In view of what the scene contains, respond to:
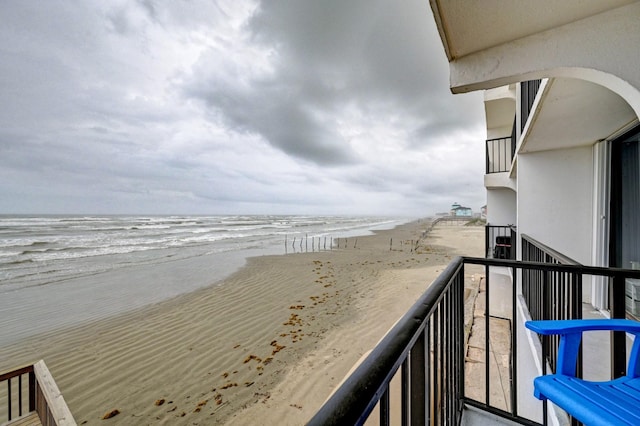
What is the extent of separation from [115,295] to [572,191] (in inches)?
502

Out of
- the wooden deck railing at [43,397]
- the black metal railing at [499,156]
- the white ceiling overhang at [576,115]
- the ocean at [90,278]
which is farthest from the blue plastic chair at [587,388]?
the black metal railing at [499,156]

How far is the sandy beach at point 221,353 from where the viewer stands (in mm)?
4344

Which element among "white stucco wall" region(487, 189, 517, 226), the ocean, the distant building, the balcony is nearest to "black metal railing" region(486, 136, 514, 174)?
"white stucco wall" region(487, 189, 517, 226)

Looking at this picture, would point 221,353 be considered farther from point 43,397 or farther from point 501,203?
point 501,203

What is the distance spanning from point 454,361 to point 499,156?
10864 millimetres

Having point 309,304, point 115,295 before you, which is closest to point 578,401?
point 309,304

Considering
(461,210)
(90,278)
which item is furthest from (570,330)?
(461,210)

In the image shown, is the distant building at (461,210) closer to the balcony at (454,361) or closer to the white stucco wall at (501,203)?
the white stucco wall at (501,203)

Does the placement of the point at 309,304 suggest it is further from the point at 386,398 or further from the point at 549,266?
the point at 386,398

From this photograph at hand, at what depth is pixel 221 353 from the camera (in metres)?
5.85

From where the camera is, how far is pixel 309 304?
8.77 metres

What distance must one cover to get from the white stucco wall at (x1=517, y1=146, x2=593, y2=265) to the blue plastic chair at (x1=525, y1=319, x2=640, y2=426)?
172 inches

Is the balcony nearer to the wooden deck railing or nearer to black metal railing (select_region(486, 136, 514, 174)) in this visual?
the wooden deck railing

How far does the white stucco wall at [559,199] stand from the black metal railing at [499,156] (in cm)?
559
